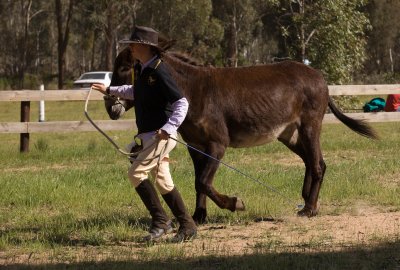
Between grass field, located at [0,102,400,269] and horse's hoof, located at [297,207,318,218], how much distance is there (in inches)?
3.7

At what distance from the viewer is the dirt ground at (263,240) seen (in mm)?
6058

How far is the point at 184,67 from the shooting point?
7578 millimetres

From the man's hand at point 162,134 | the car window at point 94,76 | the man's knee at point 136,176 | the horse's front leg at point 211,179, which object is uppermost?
the man's hand at point 162,134

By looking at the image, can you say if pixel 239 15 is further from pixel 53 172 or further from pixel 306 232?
pixel 306 232

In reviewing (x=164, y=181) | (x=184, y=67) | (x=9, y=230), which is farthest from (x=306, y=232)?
(x=9, y=230)

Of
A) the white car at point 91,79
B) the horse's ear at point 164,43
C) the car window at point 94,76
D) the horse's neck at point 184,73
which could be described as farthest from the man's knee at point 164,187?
the car window at point 94,76

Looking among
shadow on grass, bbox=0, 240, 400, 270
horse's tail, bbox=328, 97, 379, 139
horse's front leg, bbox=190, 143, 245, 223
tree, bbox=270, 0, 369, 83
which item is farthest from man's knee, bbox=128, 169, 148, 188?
tree, bbox=270, 0, 369, 83

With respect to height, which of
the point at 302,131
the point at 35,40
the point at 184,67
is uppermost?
the point at 184,67

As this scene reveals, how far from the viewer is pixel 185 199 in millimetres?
9055

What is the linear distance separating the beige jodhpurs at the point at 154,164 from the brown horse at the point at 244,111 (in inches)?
23.9

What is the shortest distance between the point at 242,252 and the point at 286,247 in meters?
0.40

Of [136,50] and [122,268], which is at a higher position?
[136,50]

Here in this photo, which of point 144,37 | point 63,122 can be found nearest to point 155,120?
point 144,37

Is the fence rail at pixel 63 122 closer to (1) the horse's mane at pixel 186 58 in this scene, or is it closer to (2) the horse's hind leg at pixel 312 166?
(2) the horse's hind leg at pixel 312 166
